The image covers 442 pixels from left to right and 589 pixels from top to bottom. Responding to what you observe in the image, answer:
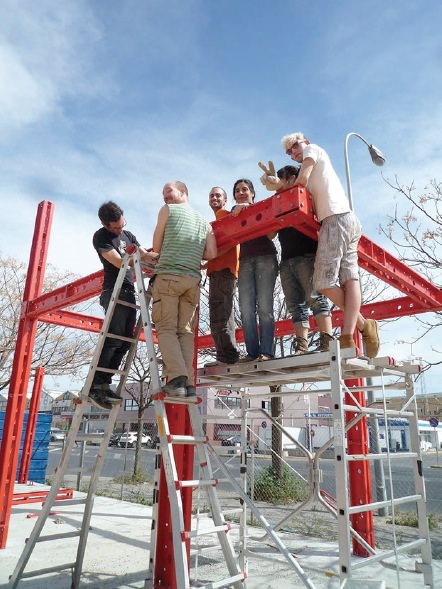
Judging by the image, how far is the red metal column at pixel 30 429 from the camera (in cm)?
1262

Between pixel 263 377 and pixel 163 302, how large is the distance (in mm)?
1587

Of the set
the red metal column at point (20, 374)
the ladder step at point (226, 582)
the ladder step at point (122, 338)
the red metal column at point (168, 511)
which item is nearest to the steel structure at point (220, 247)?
the red metal column at point (20, 374)

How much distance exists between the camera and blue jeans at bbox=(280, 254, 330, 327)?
487cm

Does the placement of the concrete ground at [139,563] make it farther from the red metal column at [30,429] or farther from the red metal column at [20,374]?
the red metal column at [30,429]

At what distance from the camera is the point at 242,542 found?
557 centimetres

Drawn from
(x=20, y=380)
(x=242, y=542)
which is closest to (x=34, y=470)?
(x=20, y=380)

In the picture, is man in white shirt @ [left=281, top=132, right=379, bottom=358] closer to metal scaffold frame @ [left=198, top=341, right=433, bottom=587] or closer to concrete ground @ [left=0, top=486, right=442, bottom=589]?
metal scaffold frame @ [left=198, top=341, right=433, bottom=587]

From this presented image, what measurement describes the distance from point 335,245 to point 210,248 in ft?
Result: 4.28

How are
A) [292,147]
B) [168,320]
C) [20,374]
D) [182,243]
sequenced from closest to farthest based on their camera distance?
[168,320] < [182,243] < [292,147] < [20,374]

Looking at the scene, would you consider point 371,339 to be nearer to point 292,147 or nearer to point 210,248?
point 210,248

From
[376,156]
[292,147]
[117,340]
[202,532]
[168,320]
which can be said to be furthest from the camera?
[376,156]

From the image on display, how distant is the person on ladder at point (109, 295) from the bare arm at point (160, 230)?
0.68 ft

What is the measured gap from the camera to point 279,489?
1190cm

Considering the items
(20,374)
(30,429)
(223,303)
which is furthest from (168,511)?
(30,429)
